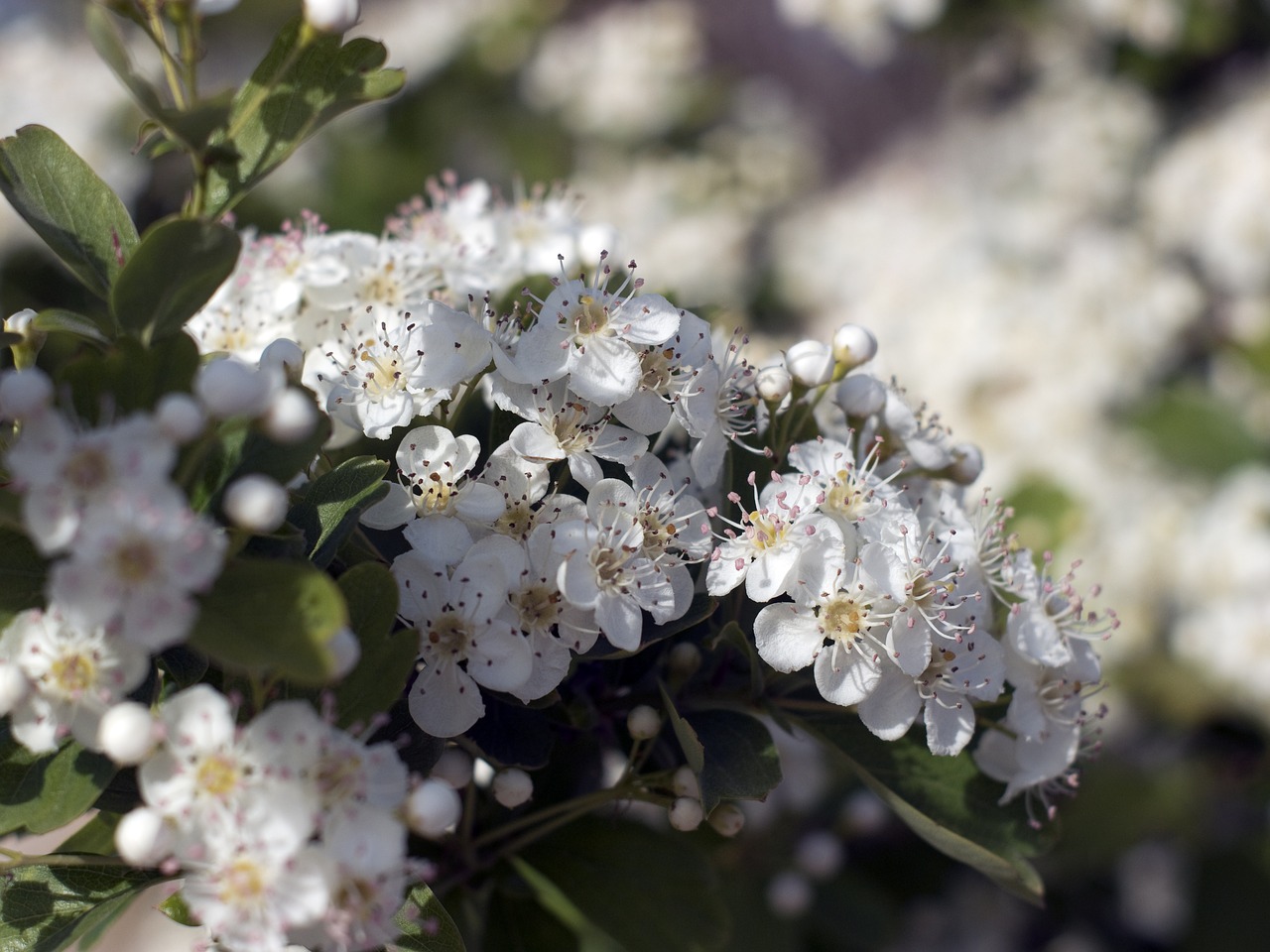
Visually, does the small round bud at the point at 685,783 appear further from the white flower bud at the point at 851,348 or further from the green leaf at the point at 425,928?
the white flower bud at the point at 851,348

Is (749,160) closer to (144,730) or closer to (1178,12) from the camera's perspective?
(1178,12)

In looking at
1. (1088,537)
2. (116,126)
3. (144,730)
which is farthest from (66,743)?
(116,126)

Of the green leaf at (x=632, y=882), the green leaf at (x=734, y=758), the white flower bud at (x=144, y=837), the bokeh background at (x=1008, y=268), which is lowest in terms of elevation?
the bokeh background at (x=1008, y=268)

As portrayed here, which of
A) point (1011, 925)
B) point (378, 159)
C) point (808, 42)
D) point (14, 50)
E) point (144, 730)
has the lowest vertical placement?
point (1011, 925)

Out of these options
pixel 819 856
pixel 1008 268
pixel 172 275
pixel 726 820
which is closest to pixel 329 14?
pixel 172 275

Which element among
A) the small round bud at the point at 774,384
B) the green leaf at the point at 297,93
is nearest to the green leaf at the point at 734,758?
the small round bud at the point at 774,384
